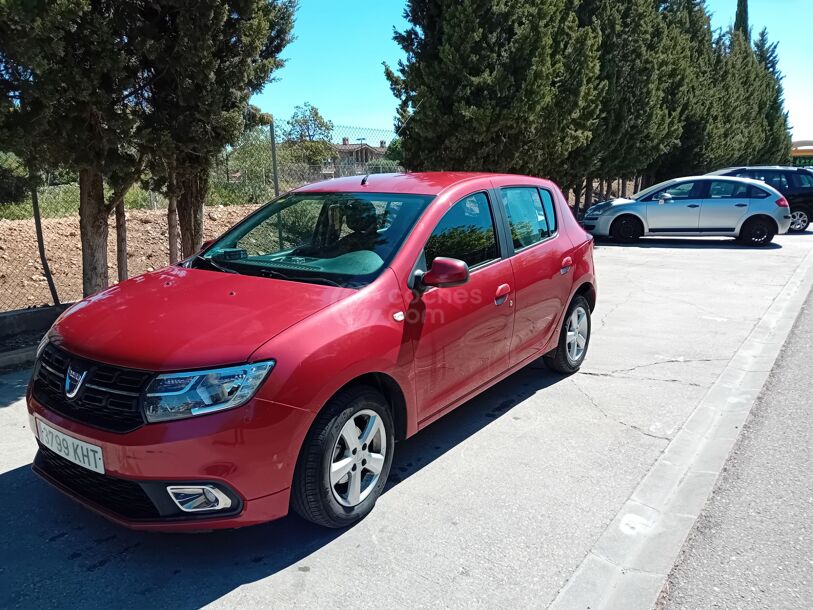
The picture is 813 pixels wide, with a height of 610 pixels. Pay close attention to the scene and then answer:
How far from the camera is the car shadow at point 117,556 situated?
8.66 feet

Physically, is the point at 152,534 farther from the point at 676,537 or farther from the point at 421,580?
the point at 676,537

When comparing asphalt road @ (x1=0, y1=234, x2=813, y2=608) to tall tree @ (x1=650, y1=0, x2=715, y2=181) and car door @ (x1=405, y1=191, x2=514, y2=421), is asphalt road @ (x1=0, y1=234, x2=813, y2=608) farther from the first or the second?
tall tree @ (x1=650, y1=0, x2=715, y2=181)

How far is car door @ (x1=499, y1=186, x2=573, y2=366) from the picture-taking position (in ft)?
14.5

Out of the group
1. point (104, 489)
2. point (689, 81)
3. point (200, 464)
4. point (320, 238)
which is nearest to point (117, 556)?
point (104, 489)

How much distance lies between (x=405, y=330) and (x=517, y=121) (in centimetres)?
844

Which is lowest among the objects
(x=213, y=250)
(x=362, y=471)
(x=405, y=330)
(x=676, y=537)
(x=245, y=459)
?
(x=676, y=537)

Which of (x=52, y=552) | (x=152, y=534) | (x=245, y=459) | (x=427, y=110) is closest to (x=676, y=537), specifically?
(x=245, y=459)

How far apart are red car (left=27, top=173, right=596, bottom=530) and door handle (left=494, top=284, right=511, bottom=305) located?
18 mm

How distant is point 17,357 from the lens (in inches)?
217

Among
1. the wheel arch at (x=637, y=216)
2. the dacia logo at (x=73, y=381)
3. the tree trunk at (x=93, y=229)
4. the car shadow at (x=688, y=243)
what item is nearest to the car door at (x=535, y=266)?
the dacia logo at (x=73, y=381)

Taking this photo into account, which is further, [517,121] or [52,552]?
[517,121]

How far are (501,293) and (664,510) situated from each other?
1583mm

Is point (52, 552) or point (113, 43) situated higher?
point (113, 43)

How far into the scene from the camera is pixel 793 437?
4254 mm
